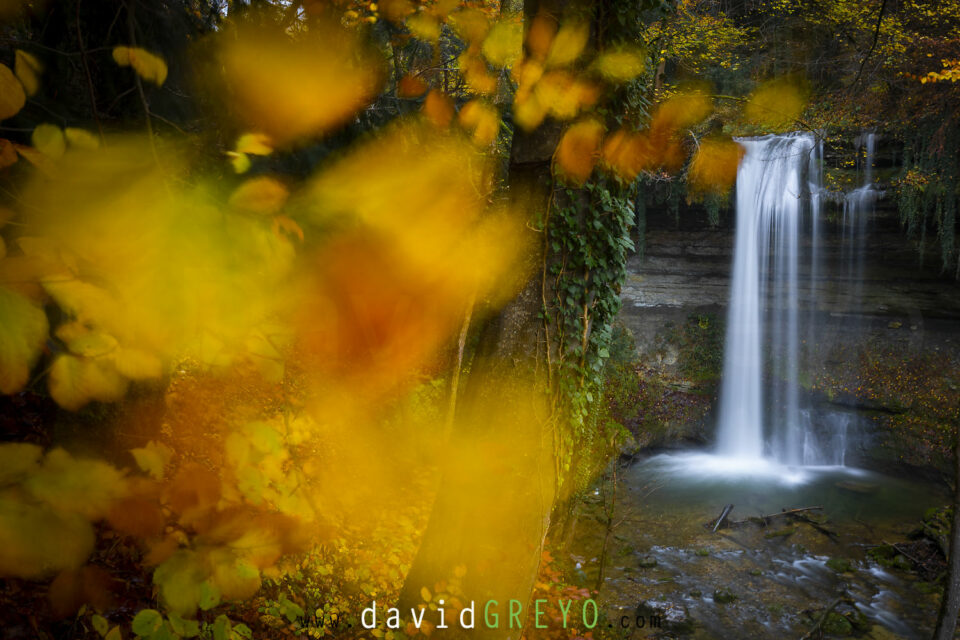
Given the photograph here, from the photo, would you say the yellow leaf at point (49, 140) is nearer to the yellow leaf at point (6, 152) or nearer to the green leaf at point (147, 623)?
the yellow leaf at point (6, 152)

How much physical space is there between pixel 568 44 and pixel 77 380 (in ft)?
9.21

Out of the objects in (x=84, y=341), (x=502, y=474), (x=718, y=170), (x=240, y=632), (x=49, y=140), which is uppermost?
(x=718, y=170)

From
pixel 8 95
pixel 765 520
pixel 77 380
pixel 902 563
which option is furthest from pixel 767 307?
pixel 8 95

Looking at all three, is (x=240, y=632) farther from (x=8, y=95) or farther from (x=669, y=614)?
(x=669, y=614)

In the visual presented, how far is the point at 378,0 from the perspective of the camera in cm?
711

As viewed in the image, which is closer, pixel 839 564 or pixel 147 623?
pixel 147 623

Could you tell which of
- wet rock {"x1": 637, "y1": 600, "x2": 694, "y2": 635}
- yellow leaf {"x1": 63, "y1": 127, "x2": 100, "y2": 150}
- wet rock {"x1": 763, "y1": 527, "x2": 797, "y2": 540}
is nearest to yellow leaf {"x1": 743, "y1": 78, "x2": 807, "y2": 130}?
wet rock {"x1": 763, "y1": 527, "x2": 797, "y2": 540}

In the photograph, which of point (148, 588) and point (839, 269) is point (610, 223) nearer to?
point (148, 588)

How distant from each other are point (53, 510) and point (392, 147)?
6679mm

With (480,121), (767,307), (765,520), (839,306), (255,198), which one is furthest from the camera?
(767,307)

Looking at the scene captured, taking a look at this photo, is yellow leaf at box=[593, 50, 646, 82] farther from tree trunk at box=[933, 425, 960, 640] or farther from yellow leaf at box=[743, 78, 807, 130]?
yellow leaf at box=[743, 78, 807, 130]

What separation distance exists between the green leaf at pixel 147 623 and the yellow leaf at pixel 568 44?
302 cm

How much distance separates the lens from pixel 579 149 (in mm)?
3145

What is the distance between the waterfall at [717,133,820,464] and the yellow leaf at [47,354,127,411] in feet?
56.4
